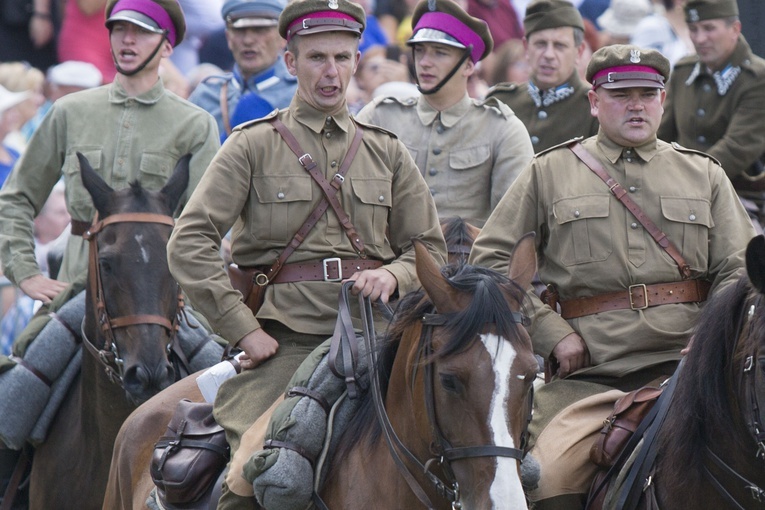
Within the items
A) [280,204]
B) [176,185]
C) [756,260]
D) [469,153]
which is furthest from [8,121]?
[756,260]

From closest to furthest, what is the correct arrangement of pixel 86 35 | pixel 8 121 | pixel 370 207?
1. pixel 370 207
2. pixel 8 121
3. pixel 86 35

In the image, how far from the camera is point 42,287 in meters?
8.73

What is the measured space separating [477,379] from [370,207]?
1773 mm

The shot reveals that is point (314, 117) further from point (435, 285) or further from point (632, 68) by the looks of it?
point (435, 285)

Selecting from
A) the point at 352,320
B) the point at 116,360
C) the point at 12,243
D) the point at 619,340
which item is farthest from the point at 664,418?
the point at 12,243

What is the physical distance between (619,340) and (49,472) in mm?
3494

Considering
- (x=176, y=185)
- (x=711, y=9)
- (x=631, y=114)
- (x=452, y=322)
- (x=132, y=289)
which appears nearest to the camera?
(x=452, y=322)

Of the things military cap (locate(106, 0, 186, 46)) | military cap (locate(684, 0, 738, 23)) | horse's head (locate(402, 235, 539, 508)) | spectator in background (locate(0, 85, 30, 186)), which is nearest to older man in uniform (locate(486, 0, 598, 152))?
military cap (locate(684, 0, 738, 23))

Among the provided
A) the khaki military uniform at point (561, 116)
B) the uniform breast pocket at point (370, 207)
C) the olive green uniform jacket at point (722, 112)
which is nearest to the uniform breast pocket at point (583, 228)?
the uniform breast pocket at point (370, 207)

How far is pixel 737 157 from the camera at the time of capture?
10164 millimetres

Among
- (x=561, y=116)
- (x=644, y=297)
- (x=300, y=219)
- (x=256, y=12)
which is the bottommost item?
(x=644, y=297)

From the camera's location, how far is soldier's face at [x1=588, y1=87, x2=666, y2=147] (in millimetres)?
6918

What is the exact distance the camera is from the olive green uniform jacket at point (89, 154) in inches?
347

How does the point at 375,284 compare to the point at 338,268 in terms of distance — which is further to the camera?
the point at 338,268
